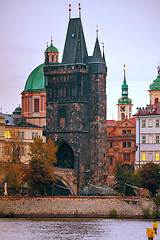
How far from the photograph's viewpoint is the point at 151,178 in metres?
136

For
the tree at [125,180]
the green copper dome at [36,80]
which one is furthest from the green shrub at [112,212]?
the green copper dome at [36,80]

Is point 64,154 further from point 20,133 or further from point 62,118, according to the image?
point 20,133

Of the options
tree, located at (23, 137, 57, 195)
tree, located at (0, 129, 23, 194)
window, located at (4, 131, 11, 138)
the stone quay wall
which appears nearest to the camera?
the stone quay wall

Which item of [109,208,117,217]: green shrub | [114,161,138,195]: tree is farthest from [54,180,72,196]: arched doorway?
[109,208,117,217]: green shrub

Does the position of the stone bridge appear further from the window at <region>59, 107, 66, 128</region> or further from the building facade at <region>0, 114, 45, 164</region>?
the window at <region>59, 107, 66, 128</region>

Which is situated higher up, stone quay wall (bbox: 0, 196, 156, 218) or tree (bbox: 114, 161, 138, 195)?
tree (bbox: 114, 161, 138, 195)

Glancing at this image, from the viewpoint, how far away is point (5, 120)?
16900cm

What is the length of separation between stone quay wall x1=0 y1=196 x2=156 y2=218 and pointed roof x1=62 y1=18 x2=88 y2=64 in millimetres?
33284

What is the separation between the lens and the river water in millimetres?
108312

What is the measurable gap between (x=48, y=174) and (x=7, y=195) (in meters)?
6.10

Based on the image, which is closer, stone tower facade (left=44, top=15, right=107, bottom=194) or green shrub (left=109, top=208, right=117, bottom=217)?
green shrub (left=109, top=208, right=117, bottom=217)

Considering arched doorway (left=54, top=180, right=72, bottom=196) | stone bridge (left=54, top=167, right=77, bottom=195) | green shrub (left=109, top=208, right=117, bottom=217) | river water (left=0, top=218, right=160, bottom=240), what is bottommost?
river water (left=0, top=218, right=160, bottom=240)

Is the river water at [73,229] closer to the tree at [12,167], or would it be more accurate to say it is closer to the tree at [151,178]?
the tree at [151,178]

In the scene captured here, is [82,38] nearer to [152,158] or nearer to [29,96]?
[152,158]
